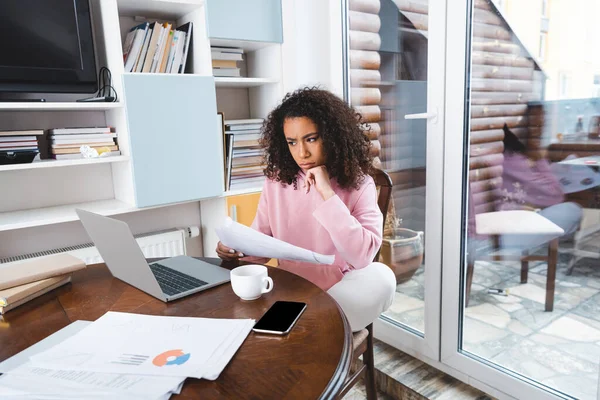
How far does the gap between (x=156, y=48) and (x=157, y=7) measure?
19cm

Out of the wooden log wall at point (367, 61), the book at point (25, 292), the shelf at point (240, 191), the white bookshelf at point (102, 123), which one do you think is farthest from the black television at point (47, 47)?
the wooden log wall at point (367, 61)

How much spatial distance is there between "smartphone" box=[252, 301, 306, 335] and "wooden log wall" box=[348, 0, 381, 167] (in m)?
1.27

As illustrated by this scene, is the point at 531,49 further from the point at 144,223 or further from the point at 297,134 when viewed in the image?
the point at 144,223

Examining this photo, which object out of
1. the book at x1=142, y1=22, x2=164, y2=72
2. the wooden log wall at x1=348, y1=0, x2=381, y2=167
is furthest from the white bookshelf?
the wooden log wall at x1=348, y1=0, x2=381, y2=167

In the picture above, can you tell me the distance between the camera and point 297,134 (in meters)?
1.46

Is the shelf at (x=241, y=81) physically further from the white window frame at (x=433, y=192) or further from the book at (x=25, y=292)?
the book at (x=25, y=292)

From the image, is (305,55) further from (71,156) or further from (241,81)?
(71,156)

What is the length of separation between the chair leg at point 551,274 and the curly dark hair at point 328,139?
0.74m

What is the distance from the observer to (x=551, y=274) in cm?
162

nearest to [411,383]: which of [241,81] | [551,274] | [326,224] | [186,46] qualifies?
[551,274]

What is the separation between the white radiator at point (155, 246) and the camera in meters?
1.90

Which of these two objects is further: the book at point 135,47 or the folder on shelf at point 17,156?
the book at point 135,47

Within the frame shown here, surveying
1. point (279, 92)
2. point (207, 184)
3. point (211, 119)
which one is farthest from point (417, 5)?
point (207, 184)

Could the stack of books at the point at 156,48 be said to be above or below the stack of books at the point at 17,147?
above
